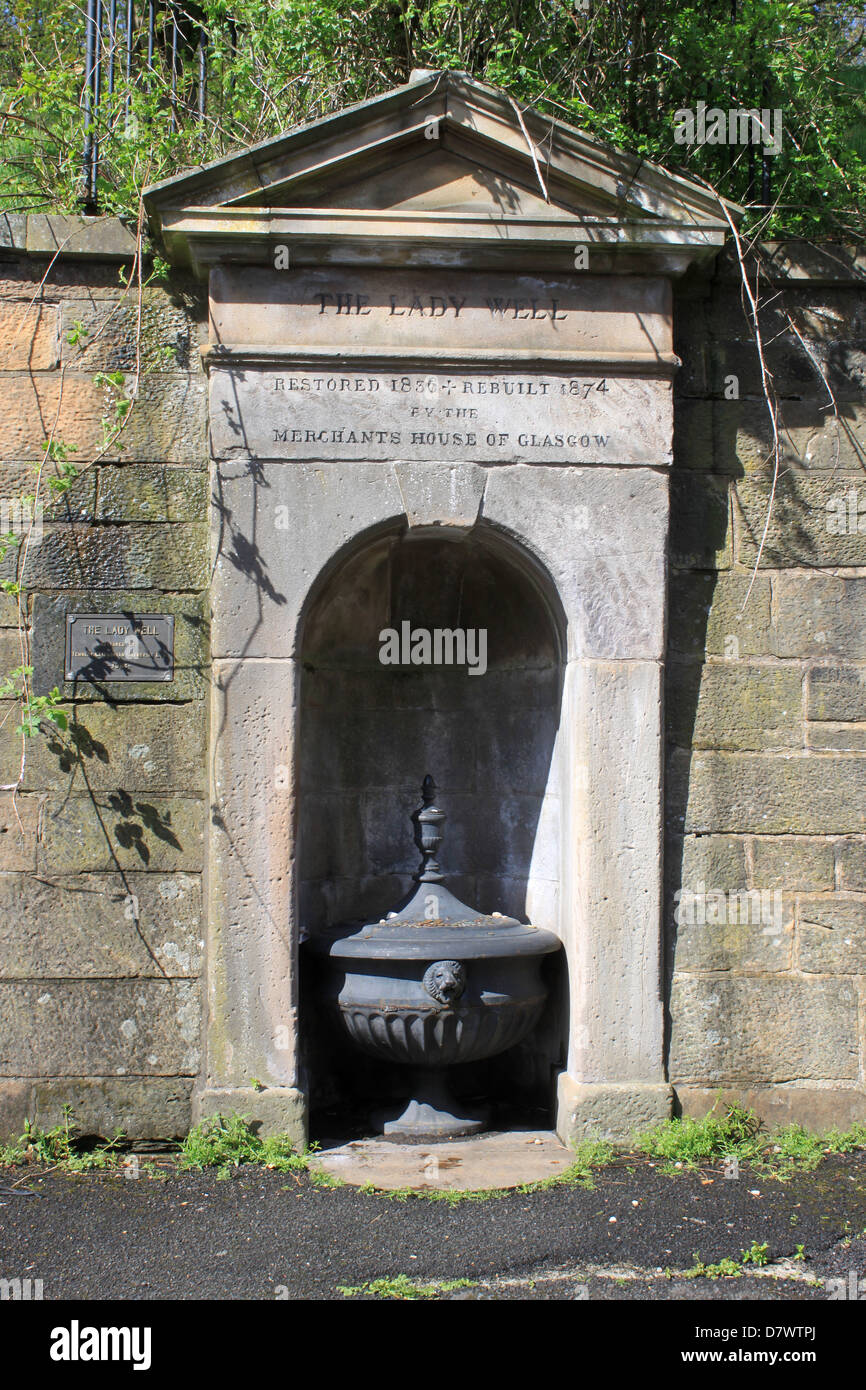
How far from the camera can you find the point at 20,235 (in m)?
4.21

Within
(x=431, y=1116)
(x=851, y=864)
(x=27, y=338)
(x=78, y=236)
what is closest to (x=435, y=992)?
(x=431, y=1116)

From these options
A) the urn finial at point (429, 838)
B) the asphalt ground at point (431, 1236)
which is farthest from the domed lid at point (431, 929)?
the asphalt ground at point (431, 1236)

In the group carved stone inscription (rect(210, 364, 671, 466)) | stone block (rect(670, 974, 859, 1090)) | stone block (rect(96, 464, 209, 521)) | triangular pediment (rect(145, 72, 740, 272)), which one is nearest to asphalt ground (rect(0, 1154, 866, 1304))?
stone block (rect(670, 974, 859, 1090))

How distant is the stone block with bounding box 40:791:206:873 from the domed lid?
0.64m

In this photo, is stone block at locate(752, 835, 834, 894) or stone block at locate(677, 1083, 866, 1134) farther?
stone block at locate(752, 835, 834, 894)

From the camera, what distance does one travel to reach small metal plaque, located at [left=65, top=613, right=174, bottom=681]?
4.16 meters

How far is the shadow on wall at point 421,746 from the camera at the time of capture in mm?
4672

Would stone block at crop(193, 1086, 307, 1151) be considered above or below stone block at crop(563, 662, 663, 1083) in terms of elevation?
below

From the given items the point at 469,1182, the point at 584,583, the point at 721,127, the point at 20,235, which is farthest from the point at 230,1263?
the point at 721,127

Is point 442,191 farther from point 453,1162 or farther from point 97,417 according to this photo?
point 453,1162

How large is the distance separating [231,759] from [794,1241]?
237cm

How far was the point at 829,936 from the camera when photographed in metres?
4.26

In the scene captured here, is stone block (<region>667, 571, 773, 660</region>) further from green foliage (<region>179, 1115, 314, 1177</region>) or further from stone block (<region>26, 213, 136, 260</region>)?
stone block (<region>26, 213, 136, 260</region>)

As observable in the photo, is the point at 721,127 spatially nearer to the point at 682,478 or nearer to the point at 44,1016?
the point at 682,478
